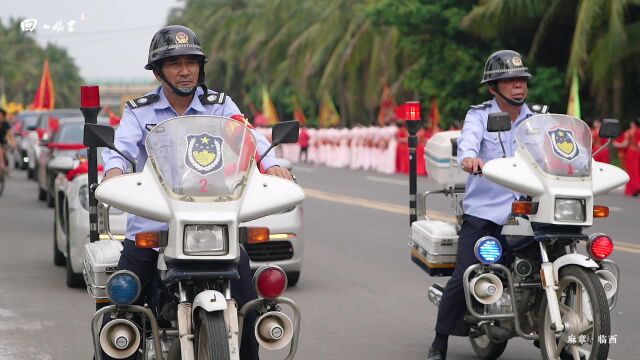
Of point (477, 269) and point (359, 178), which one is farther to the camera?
point (359, 178)

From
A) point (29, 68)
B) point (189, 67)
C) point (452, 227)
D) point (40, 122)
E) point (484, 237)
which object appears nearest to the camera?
point (189, 67)

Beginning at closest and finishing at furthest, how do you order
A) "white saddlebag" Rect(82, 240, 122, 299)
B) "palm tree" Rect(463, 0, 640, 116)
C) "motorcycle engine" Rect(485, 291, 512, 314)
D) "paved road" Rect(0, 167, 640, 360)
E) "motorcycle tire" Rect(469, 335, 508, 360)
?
"white saddlebag" Rect(82, 240, 122, 299)
"motorcycle engine" Rect(485, 291, 512, 314)
"motorcycle tire" Rect(469, 335, 508, 360)
"paved road" Rect(0, 167, 640, 360)
"palm tree" Rect(463, 0, 640, 116)

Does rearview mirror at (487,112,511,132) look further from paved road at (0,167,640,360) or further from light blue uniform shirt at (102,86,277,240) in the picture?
paved road at (0,167,640,360)

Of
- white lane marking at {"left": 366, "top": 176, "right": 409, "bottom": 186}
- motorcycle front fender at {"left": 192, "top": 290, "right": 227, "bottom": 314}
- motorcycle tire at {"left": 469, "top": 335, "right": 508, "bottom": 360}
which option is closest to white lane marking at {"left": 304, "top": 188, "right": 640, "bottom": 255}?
white lane marking at {"left": 366, "top": 176, "right": 409, "bottom": 186}

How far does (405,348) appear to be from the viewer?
8734mm

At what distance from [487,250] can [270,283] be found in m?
2.22

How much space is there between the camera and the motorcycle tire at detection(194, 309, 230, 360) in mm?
5062

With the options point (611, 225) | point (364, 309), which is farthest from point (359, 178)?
point (364, 309)

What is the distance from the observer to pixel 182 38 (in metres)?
6.03

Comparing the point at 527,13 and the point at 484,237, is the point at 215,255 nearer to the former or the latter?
the point at 484,237

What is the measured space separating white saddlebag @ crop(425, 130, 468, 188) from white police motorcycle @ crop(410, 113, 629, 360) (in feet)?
3.78

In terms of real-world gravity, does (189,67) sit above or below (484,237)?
above

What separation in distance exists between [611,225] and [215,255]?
1353 centimetres

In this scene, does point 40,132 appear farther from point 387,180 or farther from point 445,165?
point 445,165
